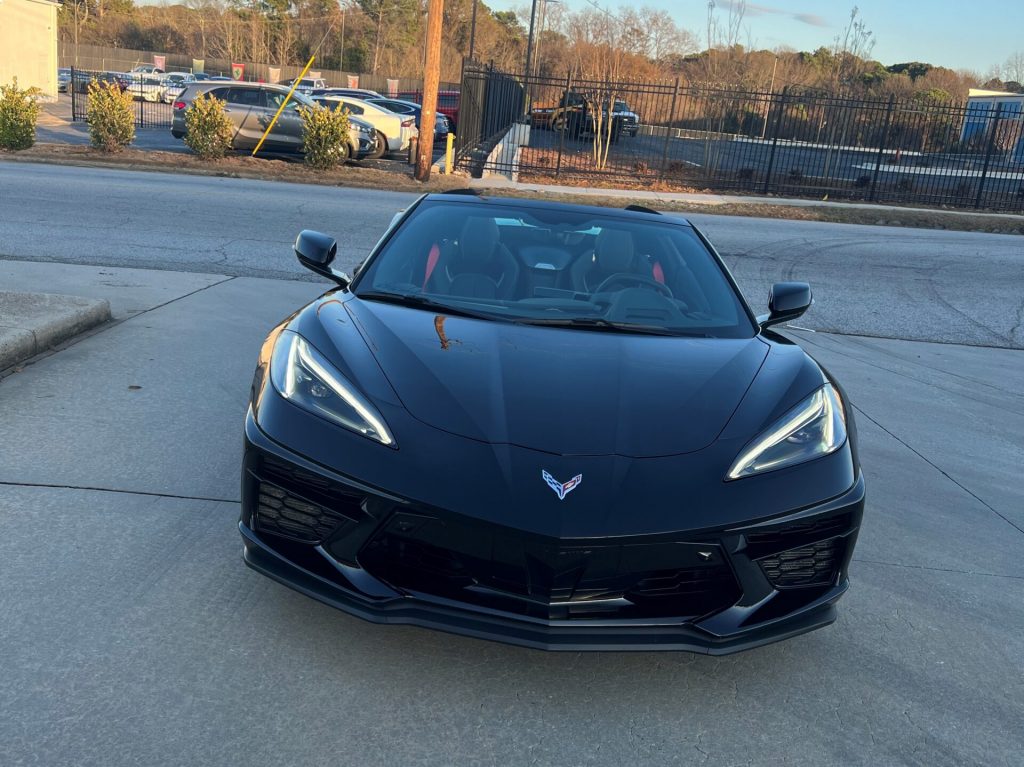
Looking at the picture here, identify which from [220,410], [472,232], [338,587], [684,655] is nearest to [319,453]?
[338,587]

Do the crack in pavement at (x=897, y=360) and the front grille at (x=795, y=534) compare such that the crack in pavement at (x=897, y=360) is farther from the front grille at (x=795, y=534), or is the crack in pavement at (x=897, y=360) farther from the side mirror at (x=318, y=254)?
the side mirror at (x=318, y=254)

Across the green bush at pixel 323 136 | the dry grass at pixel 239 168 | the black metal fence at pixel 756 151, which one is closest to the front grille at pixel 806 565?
the dry grass at pixel 239 168

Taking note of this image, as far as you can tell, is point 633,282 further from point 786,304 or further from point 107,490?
point 107,490

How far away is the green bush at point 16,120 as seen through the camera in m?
19.1

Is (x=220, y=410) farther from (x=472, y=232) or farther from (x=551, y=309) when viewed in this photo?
(x=551, y=309)

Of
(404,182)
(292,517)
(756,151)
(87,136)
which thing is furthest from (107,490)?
(756,151)

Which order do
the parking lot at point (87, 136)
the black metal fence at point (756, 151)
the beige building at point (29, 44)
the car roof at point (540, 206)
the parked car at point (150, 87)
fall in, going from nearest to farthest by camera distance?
the car roof at point (540, 206), the black metal fence at point (756, 151), the parking lot at point (87, 136), the beige building at point (29, 44), the parked car at point (150, 87)

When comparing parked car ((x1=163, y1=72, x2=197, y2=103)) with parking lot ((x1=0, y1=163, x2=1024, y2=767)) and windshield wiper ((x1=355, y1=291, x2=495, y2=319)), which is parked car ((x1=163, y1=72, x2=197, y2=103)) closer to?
parking lot ((x1=0, y1=163, x2=1024, y2=767))

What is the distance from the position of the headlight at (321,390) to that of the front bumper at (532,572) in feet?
0.61

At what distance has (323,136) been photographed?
1953cm

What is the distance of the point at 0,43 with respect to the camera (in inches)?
1380

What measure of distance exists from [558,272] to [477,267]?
398mm

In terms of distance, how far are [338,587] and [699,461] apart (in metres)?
1.14

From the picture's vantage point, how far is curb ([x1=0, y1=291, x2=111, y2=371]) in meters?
5.37
